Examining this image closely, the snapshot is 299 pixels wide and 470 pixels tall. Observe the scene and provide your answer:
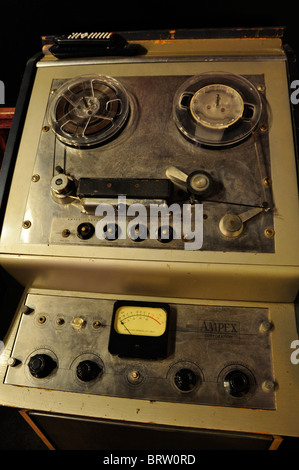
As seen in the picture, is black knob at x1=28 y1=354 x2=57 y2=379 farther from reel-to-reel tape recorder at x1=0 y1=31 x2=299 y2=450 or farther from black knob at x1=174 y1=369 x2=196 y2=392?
black knob at x1=174 y1=369 x2=196 y2=392

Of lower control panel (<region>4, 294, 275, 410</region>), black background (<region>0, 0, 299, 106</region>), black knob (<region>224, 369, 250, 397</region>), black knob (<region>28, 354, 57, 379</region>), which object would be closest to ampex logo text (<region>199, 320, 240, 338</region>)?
lower control panel (<region>4, 294, 275, 410</region>)

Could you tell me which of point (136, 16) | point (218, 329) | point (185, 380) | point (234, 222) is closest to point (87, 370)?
point (185, 380)

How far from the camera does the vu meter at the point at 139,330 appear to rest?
1223 millimetres

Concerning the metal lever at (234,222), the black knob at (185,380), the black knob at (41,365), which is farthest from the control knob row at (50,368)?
the metal lever at (234,222)

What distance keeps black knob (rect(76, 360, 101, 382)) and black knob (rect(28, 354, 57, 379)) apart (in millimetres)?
116

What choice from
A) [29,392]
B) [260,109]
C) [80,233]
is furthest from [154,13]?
[29,392]

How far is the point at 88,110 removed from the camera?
4.71ft

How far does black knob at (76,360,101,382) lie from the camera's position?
1.19m

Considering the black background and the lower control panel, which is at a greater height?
the black background

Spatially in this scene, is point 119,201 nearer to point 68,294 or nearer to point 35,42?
point 68,294

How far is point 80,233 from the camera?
127 cm

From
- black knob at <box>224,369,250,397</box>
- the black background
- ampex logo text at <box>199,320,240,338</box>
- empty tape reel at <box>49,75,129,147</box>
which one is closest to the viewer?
black knob at <box>224,369,250,397</box>

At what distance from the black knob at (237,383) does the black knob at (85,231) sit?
2.30 feet

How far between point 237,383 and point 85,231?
0.75 m
